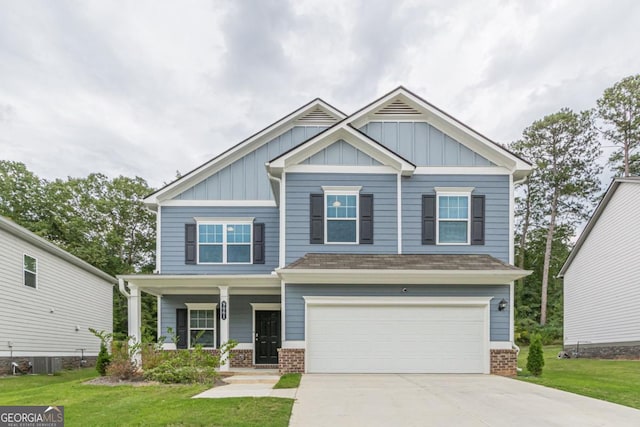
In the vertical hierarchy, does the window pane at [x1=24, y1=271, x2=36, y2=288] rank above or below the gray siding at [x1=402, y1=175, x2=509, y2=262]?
below

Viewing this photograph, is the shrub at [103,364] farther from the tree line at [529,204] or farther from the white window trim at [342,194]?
the tree line at [529,204]

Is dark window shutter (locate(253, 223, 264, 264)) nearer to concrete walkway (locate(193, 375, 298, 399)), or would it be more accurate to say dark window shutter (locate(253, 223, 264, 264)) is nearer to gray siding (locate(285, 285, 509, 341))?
gray siding (locate(285, 285, 509, 341))

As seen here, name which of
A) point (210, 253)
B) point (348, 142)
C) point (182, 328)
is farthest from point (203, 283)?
point (348, 142)

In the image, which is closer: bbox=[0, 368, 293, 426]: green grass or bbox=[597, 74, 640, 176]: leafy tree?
bbox=[0, 368, 293, 426]: green grass

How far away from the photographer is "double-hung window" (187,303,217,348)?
553 inches

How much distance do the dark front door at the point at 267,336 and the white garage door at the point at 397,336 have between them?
10.4 feet

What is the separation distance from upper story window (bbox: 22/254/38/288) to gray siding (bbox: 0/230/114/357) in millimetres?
153

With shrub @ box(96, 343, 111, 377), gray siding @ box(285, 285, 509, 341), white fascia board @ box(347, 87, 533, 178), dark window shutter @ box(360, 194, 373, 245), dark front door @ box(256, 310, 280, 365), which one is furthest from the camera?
dark front door @ box(256, 310, 280, 365)

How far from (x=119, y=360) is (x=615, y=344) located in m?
17.7

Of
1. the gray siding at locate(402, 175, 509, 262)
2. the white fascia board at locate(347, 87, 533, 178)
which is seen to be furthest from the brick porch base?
the white fascia board at locate(347, 87, 533, 178)

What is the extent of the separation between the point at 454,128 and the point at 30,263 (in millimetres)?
14277

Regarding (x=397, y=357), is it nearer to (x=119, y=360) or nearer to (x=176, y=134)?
(x=119, y=360)

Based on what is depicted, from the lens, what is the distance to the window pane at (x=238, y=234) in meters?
14.4

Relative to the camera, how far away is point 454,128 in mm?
12516
